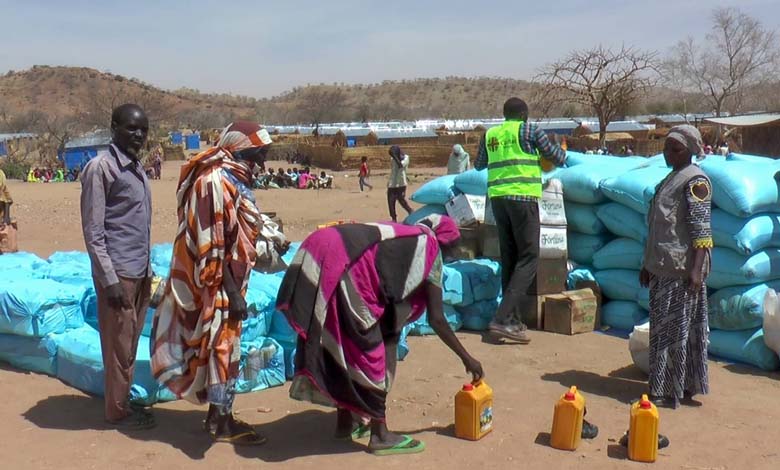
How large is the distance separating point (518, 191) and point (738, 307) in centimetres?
167

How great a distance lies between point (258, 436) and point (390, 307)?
0.92m

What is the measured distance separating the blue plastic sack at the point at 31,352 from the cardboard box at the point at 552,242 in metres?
3.45

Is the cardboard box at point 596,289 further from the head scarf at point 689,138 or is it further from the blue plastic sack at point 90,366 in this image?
the blue plastic sack at point 90,366

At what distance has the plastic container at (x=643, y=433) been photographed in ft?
11.6

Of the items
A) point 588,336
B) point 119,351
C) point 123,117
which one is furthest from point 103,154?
point 588,336

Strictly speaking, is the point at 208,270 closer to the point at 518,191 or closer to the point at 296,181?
the point at 518,191

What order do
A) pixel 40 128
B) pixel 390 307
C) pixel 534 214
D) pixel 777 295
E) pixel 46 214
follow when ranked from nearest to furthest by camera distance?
pixel 390 307 → pixel 777 295 → pixel 534 214 → pixel 46 214 → pixel 40 128

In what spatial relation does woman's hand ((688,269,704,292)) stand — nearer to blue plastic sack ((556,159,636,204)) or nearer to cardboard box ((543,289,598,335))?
cardboard box ((543,289,598,335))

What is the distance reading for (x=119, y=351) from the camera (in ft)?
12.2

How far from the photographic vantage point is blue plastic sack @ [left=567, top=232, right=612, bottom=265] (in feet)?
20.1

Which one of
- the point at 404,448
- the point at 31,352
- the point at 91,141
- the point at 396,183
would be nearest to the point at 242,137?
the point at 404,448

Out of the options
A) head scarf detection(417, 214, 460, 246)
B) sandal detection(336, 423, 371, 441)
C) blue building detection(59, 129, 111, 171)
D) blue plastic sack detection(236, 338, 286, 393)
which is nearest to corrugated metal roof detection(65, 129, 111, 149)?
blue building detection(59, 129, 111, 171)

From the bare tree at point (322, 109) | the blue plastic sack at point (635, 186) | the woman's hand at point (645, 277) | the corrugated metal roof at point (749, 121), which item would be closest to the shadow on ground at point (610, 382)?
the woman's hand at point (645, 277)

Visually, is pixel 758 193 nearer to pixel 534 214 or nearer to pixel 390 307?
pixel 534 214
